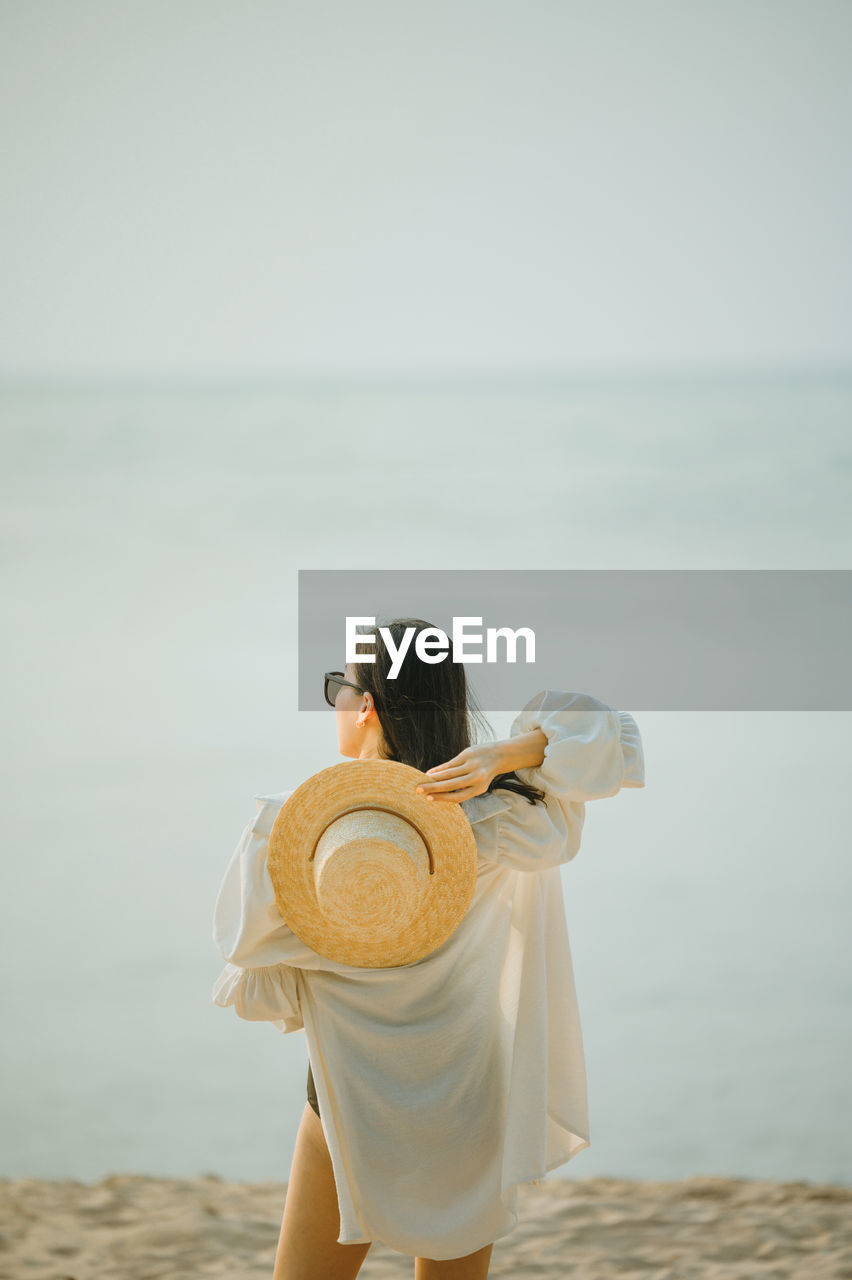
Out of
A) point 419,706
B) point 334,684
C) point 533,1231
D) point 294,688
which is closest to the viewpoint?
point 419,706

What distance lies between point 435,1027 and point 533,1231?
2326mm

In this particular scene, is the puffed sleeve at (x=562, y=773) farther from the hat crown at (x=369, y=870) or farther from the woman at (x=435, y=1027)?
the hat crown at (x=369, y=870)

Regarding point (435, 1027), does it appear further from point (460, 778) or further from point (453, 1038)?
point (460, 778)

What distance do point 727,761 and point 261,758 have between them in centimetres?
270

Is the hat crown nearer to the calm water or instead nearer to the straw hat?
the straw hat

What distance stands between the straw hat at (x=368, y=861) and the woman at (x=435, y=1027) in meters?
0.06

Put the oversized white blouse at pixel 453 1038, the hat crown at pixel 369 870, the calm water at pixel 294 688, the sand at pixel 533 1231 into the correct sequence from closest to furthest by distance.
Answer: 1. the hat crown at pixel 369 870
2. the oversized white blouse at pixel 453 1038
3. the sand at pixel 533 1231
4. the calm water at pixel 294 688

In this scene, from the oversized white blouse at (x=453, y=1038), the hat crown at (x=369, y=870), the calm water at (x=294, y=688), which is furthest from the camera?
the calm water at (x=294, y=688)

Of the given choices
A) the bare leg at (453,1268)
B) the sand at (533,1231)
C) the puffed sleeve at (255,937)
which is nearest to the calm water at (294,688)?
the sand at (533,1231)

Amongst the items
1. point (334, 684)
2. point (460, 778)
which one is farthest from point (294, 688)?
point (460, 778)

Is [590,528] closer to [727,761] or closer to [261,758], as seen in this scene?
[727,761]

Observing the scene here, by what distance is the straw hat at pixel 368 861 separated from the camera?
56.5 inches

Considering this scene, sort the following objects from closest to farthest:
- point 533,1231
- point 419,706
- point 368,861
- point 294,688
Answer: point 368,861, point 419,706, point 533,1231, point 294,688

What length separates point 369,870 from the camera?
1.44 metres
